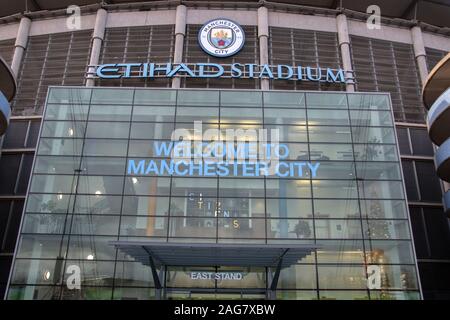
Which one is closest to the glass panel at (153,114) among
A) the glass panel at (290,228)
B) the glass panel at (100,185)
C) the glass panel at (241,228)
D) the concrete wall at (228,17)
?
the glass panel at (100,185)

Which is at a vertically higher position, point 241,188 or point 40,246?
point 241,188

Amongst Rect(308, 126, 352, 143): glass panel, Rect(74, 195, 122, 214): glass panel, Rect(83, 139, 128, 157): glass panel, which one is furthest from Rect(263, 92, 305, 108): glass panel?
Rect(74, 195, 122, 214): glass panel

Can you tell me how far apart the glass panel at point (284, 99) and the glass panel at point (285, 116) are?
1.22 ft

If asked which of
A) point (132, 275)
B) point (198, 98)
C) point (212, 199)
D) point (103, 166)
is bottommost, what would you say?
point (132, 275)

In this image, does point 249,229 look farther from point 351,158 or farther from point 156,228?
point 351,158

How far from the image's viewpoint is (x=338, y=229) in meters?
25.1

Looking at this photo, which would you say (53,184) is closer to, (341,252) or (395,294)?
(341,252)

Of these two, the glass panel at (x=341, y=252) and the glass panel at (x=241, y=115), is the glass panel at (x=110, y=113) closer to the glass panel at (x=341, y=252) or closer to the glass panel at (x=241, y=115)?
the glass panel at (x=241, y=115)

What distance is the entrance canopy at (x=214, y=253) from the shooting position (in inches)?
820

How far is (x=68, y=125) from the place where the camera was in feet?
92.1

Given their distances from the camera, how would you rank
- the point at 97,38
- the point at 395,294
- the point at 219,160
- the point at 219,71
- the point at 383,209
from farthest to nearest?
the point at 97,38
the point at 219,71
the point at 219,160
the point at 383,209
the point at 395,294

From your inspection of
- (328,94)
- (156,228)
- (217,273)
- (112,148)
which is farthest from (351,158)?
(112,148)

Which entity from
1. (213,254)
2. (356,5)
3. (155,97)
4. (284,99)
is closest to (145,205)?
(213,254)

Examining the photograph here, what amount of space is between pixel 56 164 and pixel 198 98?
950 cm
